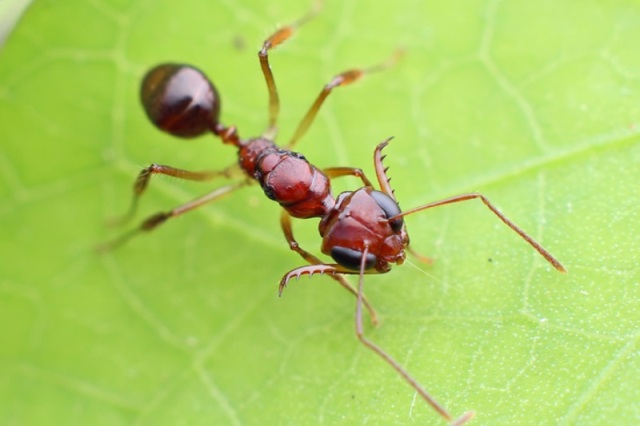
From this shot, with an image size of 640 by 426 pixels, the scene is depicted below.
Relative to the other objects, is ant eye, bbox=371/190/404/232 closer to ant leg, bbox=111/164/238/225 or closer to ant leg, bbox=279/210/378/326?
ant leg, bbox=279/210/378/326

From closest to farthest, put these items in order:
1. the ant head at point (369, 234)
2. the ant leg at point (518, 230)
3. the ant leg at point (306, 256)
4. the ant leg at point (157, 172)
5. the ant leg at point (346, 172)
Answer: the ant leg at point (518, 230), the ant head at point (369, 234), the ant leg at point (306, 256), the ant leg at point (346, 172), the ant leg at point (157, 172)

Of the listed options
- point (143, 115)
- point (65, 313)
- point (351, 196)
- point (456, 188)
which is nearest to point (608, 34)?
point (456, 188)

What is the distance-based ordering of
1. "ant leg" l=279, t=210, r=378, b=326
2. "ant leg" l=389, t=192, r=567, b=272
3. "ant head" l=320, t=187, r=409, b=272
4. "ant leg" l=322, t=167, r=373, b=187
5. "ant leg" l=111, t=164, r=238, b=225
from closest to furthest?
"ant leg" l=389, t=192, r=567, b=272, "ant head" l=320, t=187, r=409, b=272, "ant leg" l=279, t=210, r=378, b=326, "ant leg" l=322, t=167, r=373, b=187, "ant leg" l=111, t=164, r=238, b=225

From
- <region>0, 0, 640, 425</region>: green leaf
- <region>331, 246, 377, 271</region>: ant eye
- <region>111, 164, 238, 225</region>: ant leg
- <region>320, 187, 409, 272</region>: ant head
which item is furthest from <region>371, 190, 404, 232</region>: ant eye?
<region>111, 164, 238, 225</region>: ant leg

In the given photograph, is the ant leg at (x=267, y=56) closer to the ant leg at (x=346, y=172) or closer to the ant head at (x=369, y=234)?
the ant leg at (x=346, y=172)

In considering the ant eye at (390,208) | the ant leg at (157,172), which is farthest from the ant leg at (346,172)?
the ant leg at (157,172)

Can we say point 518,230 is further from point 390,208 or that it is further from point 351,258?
point 351,258
